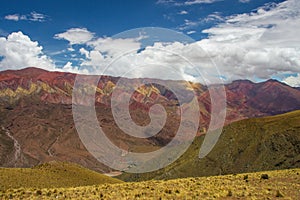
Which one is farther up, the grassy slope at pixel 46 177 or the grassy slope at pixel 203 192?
the grassy slope at pixel 203 192

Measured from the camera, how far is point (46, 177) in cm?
8550

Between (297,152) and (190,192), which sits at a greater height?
(190,192)

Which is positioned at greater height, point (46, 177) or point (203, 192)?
point (203, 192)

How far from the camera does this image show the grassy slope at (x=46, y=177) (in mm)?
71562

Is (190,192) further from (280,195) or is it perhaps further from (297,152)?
(297,152)

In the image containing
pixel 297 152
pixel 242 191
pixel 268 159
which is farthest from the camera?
pixel 268 159

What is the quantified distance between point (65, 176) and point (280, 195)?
76820 millimetres

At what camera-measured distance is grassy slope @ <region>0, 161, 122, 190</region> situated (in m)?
71.6

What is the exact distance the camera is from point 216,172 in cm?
19612

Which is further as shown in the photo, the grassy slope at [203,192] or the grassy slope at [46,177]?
the grassy slope at [46,177]

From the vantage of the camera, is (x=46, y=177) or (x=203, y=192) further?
(x=46, y=177)

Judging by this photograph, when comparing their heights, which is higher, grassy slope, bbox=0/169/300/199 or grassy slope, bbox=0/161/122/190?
grassy slope, bbox=0/169/300/199

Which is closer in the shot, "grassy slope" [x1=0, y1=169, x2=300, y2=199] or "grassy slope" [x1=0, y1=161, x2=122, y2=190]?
"grassy slope" [x1=0, y1=169, x2=300, y2=199]

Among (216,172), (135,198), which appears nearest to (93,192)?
(135,198)
